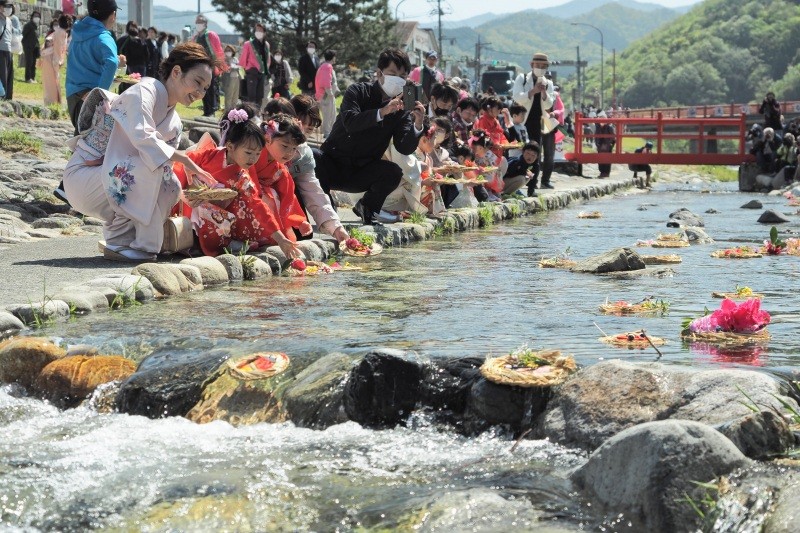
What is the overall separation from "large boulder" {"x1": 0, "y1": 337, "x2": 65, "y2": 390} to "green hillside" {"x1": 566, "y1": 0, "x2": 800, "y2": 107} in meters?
111

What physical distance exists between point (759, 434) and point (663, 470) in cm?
49

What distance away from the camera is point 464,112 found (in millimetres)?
15000

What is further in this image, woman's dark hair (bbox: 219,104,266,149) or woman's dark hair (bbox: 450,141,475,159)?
woman's dark hair (bbox: 450,141,475,159)

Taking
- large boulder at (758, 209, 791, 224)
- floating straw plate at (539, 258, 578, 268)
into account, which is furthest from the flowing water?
large boulder at (758, 209, 791, 224)

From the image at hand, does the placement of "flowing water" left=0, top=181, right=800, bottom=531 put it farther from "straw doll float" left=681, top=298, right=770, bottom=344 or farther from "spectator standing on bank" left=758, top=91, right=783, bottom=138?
"spectator standing on bank" left=758, top=91, right=783, bottom=138

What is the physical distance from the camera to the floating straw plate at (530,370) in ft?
15.2

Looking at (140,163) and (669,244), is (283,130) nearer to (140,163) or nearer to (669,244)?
(140,163)

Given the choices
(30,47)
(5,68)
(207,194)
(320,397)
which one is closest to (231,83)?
(30,47)

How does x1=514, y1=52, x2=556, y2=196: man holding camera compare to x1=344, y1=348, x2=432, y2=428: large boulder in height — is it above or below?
above

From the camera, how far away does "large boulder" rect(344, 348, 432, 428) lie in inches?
192

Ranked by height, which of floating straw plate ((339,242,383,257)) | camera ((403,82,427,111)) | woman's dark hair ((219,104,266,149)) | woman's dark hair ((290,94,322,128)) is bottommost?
floating straw plate ((339,242,383,257))

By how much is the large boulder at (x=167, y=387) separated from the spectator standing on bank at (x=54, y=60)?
1309cm

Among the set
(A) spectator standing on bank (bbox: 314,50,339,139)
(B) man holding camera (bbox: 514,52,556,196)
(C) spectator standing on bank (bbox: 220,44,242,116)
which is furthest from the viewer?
(C) spectator standing on bank (bbox: 220,44,242,116)

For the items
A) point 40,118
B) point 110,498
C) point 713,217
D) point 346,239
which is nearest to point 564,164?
point 713,217
